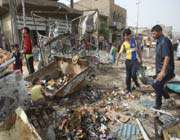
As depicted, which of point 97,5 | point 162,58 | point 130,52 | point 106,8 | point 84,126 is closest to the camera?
point 84,126

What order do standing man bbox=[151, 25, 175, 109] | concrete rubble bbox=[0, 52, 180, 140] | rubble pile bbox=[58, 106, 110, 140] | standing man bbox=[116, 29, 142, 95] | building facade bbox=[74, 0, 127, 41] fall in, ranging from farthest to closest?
building facade bbox=[74, 0, 127, 41] → standing man bbox=[116, 29, 142, 95] → standing man bbox=[151, 25, 175, 109] → rubble pile bbox=[58, 106, 110, 140] → concrete rubble bbox=[0, 52, 180, 140]

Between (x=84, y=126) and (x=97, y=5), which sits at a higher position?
(x=97, y=5)

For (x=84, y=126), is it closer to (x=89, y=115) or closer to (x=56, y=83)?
(x=89, y=115)

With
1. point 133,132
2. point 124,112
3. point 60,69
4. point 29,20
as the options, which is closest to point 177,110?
point 124,112

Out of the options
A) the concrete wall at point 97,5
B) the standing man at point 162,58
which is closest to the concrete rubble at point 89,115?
the standing man at point 162,58

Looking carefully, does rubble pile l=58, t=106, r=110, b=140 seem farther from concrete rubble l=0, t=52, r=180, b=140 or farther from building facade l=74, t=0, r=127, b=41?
building facade l=74, t=0, r=127, b=41

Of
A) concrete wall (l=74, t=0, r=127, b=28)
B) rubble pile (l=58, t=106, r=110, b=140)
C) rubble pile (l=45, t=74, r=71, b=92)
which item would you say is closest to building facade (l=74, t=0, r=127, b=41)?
concrete wall (l=74, t=0, r=127, b=28)

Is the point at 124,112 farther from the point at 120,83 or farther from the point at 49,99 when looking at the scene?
the point at 120,83

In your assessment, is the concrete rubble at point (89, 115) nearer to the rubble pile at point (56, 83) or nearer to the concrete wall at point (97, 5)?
the rubble pile at point (56, 83)

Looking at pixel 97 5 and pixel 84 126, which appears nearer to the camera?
pixel 84 126

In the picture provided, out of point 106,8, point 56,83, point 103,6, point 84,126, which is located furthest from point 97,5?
point 84,126

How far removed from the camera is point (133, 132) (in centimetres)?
468

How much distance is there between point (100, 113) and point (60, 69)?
290cm

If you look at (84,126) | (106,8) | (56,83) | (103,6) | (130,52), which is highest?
(103,6)
